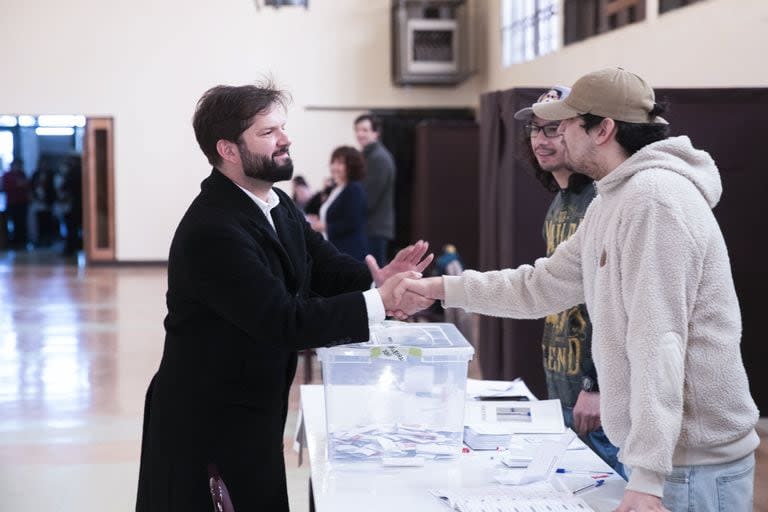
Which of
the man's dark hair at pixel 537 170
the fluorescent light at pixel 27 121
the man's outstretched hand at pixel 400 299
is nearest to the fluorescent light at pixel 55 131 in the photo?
the fluorescent light at pixel 27 121

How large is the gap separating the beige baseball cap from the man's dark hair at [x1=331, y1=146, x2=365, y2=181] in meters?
4.79

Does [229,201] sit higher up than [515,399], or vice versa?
[229,201]

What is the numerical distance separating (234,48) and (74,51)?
2.14m

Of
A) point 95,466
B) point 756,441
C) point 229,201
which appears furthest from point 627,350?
point 95,466

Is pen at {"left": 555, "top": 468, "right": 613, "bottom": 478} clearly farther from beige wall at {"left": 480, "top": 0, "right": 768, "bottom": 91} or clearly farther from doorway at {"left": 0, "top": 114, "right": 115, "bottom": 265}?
doorway at {"left": 0, "top": 114, "right": 115, "bottom": 265}

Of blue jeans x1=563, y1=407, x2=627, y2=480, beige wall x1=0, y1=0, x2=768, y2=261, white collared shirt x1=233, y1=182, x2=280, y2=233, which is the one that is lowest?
blue jeans x1=563, y1=407, x2=627, y2=480

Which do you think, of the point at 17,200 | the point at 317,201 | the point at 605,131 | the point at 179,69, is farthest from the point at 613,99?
the point at 17,200

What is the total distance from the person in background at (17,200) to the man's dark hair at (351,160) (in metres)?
10.7

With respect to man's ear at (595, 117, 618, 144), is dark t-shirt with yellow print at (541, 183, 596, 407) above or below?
below

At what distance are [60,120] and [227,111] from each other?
13233 millimetres

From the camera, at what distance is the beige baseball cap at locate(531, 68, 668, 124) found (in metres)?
2.08

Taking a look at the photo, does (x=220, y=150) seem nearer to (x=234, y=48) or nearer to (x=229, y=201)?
(x=229, y=201)

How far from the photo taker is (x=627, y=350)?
1915mm

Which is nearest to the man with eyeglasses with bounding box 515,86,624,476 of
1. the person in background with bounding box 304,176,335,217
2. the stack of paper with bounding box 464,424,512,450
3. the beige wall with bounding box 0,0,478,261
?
the stack of paper with bounding box 464,424,512,450
